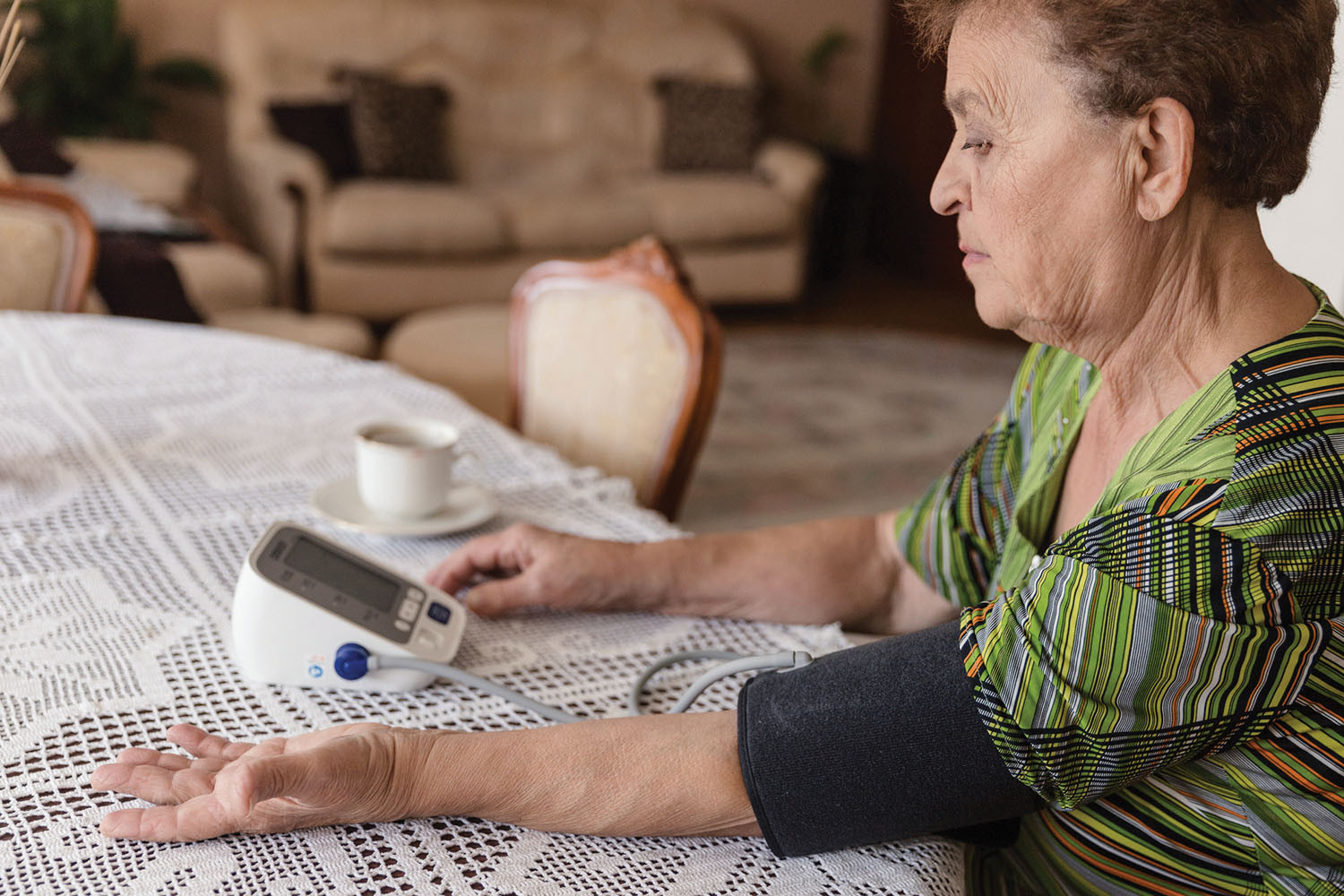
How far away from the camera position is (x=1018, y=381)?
3.66ft

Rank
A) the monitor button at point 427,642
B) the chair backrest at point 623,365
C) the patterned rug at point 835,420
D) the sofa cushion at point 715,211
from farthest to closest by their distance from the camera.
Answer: the sofa cushion at point 715,211 < the patterned rug at point 835,420 < the chair backrest at point 623,365 < the monitor button at point 427,642

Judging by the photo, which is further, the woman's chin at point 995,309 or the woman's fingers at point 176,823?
the woman's chin at point 995,309

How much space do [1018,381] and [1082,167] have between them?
1.26ft

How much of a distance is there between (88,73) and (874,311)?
350 centimetres

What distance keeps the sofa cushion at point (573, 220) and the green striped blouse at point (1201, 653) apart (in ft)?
13.7

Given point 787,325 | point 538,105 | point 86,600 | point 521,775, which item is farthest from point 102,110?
point 521,775

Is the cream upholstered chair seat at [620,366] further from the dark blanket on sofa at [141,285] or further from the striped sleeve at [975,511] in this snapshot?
the dark blanket on sofa at [141,285]

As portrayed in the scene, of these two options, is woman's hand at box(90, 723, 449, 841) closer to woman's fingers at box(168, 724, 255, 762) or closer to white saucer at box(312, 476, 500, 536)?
woman's fingers at box(168, 724, 255, 762)

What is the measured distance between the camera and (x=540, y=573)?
104cm

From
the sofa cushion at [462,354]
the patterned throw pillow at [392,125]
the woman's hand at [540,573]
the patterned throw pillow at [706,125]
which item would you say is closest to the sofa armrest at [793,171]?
the patterned throw pillow at [706,125]

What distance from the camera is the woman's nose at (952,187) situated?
0.86m

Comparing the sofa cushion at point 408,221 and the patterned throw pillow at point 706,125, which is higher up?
the patterned throw pillow at point 706,125

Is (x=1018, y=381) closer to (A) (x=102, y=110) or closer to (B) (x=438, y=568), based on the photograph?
Answer: (B) (x=438, y=568)

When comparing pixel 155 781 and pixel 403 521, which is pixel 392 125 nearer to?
pixel 403 521
